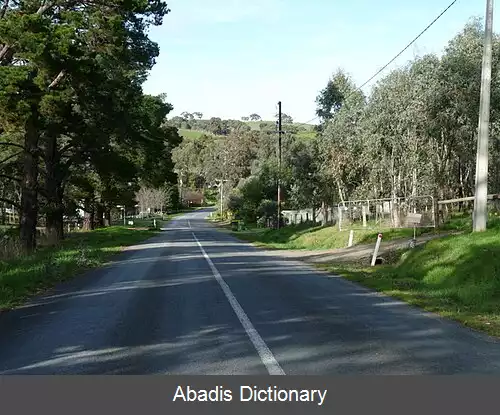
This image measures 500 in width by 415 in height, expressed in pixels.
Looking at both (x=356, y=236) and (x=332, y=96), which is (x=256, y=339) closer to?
(x=356, y=236)

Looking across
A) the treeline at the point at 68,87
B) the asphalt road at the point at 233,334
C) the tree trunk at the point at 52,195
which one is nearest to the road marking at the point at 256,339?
the asphalt road at the point at 233,334

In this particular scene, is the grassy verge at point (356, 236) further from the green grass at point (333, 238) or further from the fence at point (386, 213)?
the fence at point (386, 213)

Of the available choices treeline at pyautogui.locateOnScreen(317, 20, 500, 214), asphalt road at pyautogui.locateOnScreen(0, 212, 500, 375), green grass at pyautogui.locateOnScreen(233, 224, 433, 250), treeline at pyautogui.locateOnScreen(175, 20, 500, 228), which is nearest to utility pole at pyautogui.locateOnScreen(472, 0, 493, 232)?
asphalt road at pyautogui.locateOnScreen(0, 212, 500, 375)

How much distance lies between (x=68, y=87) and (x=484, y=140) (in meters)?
20.1

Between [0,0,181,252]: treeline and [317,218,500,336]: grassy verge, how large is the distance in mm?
14537

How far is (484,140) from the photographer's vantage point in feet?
52.7

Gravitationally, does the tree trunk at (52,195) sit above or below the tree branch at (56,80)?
below

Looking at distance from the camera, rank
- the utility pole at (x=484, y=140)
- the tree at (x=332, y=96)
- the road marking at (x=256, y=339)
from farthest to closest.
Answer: the tree at (x=332, y=96) < the utility pole at (x=484, y=140) < the road marking at (x=256, y=339)

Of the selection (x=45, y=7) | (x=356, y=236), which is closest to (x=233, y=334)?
(x=356, y=236)

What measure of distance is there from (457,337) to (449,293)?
449 centimetres

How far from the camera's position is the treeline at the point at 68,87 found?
2442 cm

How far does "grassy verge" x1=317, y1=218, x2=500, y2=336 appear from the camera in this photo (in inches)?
432

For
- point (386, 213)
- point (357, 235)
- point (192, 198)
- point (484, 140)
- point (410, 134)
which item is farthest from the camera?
point (192, 198)

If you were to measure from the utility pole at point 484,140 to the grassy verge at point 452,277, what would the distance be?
0.57 metres
